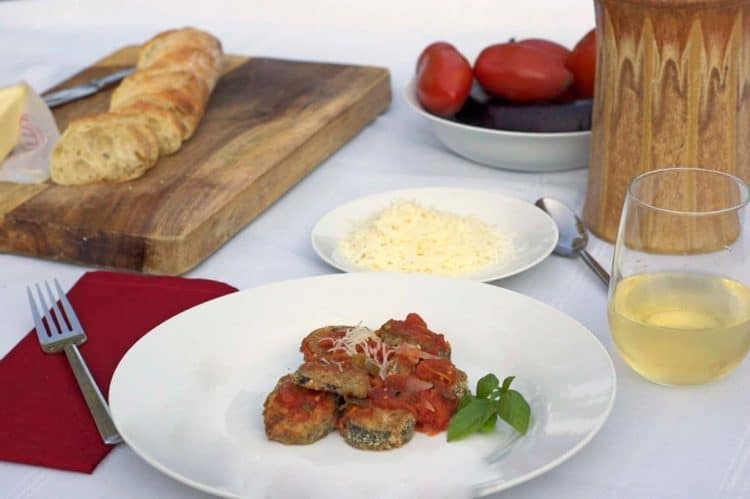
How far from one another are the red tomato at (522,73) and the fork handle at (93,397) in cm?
84

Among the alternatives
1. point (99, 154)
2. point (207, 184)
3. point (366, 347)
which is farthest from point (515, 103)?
point (366, 347)

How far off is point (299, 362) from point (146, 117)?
0.72m

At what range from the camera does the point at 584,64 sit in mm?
1775

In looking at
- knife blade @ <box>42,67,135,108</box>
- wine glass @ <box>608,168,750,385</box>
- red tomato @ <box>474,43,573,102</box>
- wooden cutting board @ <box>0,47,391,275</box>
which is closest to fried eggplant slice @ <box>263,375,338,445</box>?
wine glass @ <box>608,168,750,385</box>

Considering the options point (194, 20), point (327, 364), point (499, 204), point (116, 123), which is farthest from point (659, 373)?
point (194, 20)

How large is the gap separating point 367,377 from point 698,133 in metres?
0.62

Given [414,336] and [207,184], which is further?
[207,184]

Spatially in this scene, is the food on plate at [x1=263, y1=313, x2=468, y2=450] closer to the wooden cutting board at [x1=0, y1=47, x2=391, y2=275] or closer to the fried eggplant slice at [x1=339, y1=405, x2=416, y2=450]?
the fried eggplant slice at [x1=339, y1=405, x2=416, y2=450]

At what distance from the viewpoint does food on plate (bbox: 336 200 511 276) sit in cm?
142

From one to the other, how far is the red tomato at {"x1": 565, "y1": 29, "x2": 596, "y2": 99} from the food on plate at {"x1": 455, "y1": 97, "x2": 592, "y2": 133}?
0.19 feet

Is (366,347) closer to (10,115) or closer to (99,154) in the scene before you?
(99,154)

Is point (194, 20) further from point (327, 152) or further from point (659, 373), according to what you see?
point (659, 373)

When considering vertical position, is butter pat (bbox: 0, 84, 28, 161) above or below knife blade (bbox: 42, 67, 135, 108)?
above

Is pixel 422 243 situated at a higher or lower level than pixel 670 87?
lower
